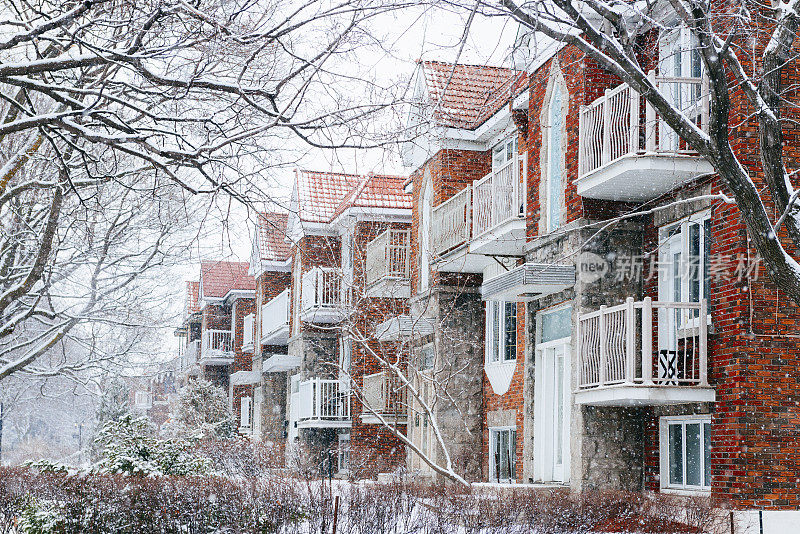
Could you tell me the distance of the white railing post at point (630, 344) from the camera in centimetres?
1407

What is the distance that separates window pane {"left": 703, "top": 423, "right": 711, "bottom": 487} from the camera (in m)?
14.6

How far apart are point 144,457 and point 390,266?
33.1 ft

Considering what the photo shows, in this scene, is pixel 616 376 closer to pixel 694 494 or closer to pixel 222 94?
pixel 694 494

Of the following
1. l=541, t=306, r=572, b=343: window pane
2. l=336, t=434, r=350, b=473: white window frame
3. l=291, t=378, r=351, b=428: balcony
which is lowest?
l=336, t=434, r=350, b=473: white window frame

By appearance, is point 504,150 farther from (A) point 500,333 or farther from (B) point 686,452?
(B) point 686,452

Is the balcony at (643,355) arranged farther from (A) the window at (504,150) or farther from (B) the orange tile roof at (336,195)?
(B) the orange tile roof at (336,195)

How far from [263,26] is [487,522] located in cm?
609

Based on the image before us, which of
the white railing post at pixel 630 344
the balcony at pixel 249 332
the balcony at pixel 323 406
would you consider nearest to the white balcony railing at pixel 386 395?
the balcony at pixel 323 406

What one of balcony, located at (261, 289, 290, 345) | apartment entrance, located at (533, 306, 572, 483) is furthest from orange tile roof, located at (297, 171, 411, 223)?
apartment entrance, located at (533, 306, 572, 483)

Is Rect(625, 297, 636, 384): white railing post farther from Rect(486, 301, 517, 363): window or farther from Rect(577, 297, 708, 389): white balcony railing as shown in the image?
Rect(486, 301, 517, 363): window

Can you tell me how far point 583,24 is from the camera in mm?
10281

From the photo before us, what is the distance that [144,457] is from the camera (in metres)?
17.9

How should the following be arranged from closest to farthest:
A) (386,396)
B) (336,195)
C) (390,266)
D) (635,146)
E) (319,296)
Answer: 1. (635,146)
2. (390,266)
3. (386,396)
4. (319,296)
5. (336,195)

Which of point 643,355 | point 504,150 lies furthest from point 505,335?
point 643,355
